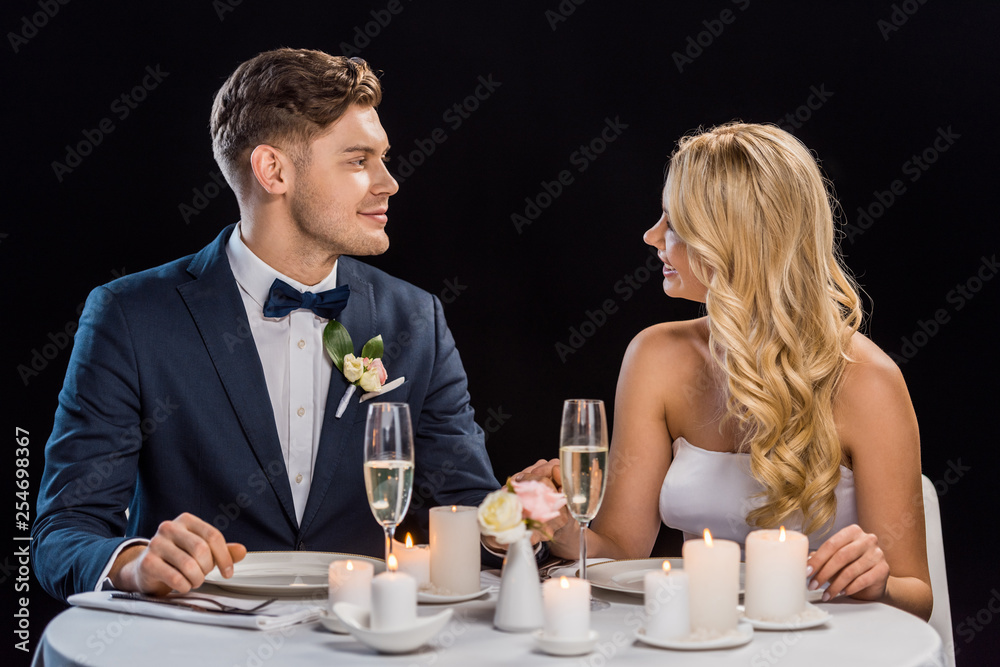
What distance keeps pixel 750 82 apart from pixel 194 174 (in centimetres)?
220

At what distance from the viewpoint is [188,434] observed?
253 cm

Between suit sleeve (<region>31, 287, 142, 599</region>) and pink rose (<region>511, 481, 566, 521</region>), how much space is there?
42.7 inches

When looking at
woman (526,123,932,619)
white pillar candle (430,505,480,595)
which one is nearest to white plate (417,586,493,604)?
white pillar candle (430,505,480,595)

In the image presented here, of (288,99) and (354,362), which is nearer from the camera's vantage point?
(354,362)

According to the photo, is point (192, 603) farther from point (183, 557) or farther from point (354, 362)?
point (354, 362)

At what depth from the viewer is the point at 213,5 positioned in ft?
12.7

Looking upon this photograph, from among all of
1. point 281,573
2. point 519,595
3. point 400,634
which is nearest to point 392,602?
point 400,634

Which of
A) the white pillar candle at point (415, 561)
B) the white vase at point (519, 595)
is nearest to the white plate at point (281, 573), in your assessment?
the white pillar candle at point (415, 561)

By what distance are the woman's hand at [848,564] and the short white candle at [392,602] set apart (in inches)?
28.2

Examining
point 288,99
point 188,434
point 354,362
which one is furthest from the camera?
point 288,99

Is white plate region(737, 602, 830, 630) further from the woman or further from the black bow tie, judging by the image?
the black bow tie

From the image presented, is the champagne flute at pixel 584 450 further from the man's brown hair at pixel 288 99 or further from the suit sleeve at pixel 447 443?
the man's brown hair at pixel 288 99

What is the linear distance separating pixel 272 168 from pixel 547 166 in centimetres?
149

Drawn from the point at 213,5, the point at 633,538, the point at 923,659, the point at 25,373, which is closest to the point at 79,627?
the point at 923,659
